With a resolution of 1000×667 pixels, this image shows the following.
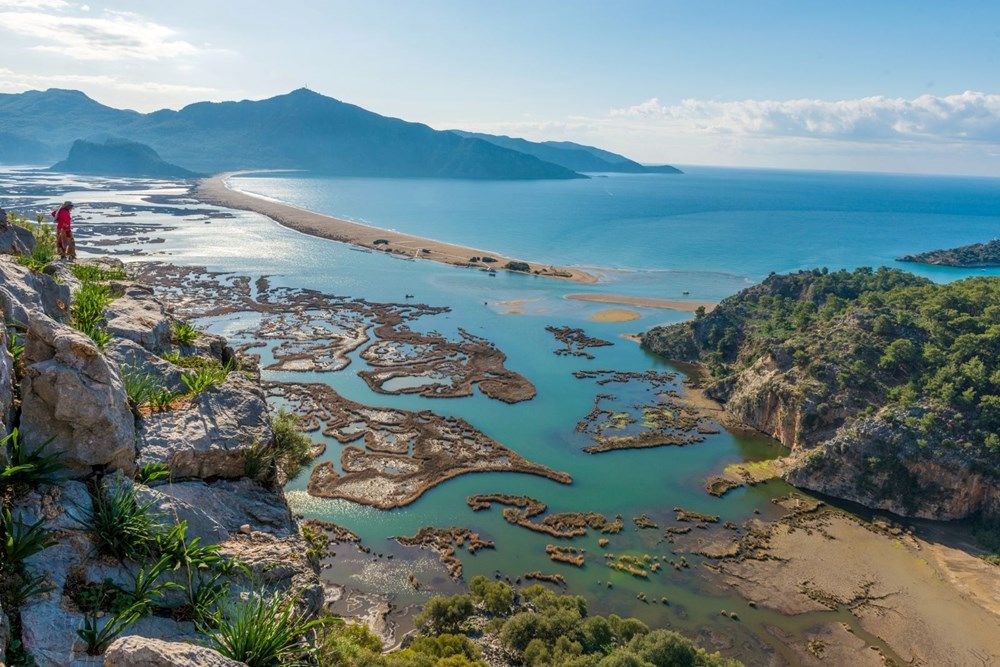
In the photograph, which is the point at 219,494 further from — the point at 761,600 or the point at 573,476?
the point at 573,476

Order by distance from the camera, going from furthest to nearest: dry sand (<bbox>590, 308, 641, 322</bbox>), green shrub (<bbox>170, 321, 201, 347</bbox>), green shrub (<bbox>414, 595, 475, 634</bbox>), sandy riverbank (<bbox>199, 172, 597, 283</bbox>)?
1. sandy riverbank (<bbox>199, 172, 597, 283</bbox>)
2. dry sand (<bbox>590, 308, 641, 322</bbox>)
3. green shrub (<bbox>414, 595, 475, 634</bbox>)
4. green shrub (<bbox>170, 321, 201, 347</bbox>)

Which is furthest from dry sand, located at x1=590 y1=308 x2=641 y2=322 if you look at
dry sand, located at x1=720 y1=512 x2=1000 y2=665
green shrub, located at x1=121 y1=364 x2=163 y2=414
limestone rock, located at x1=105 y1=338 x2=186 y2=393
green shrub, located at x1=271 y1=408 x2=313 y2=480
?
green shrub, located at x1=121 y1=364 x2=163 y2=414

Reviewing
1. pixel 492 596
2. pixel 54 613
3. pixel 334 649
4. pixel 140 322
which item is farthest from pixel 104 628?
pixel 492 596

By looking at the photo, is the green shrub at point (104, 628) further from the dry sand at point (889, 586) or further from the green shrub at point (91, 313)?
the dry sand at point (889, 586)

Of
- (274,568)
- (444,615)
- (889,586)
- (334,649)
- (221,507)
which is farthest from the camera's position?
(889,586)

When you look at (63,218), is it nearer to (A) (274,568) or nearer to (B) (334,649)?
(A) (274,568)

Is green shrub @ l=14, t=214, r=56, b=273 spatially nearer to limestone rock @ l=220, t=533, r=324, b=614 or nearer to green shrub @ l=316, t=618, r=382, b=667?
limestone rock @ l=220, t=533, r=324, b=614

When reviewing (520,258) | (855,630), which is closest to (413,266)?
(520,258)

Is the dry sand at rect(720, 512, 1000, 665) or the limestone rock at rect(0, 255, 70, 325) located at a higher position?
the limestone rock at rect(0, 255, 70, 325)
